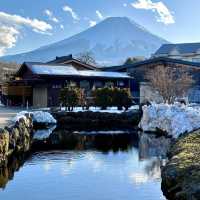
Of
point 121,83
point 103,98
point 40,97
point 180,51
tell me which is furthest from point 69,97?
point 180,51

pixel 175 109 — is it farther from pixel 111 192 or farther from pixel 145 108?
pixel 111 192

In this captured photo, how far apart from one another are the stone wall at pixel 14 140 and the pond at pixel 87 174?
50 centimetres

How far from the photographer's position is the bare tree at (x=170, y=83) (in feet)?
112

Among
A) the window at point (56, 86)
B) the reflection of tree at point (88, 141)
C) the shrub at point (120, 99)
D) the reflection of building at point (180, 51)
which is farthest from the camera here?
the reflection of building at point (180, 51)

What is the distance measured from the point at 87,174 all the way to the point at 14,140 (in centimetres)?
509

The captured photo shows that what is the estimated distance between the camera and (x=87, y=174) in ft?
41.9

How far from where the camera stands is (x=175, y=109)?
76.6 feet

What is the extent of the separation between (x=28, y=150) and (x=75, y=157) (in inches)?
101

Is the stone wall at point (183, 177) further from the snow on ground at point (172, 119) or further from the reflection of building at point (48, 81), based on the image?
the reflection of building at point (48, 81)

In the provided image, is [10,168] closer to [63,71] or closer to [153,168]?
[153,168]

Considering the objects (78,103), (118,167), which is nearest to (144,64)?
(78,103)

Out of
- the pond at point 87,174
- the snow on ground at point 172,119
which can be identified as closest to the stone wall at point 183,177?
the pond at point 87,174

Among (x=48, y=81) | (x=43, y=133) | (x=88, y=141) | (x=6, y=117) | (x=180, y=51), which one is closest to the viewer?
(x=88, y=141)

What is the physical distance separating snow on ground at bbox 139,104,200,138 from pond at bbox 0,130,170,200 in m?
2.45
